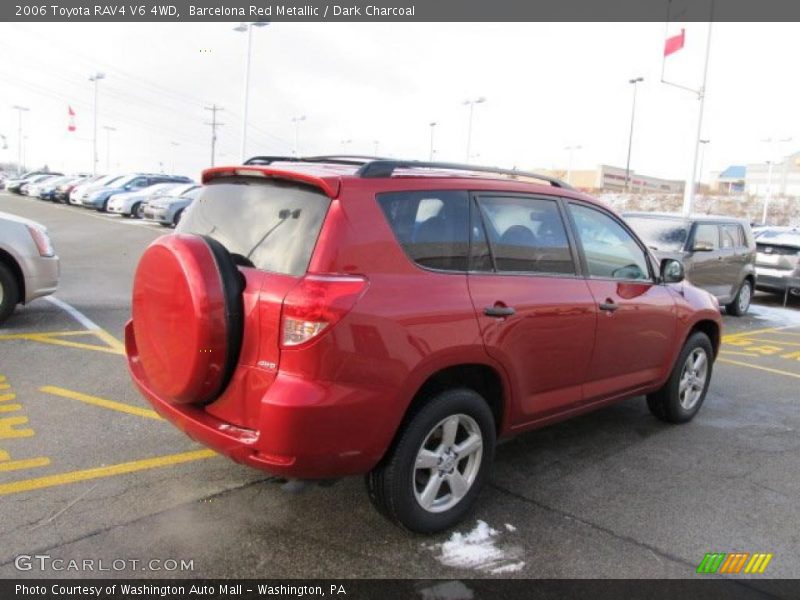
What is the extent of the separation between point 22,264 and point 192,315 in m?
5.25

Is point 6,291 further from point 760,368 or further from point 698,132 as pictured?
point 698,132

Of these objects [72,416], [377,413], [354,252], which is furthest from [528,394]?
[72,416]

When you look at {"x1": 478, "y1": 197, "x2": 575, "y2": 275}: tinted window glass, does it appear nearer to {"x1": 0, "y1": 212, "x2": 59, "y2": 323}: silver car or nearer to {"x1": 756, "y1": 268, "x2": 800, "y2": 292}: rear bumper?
{"x1": 0, "y1": 212, "x2": 59, "y2": 323}: silver car

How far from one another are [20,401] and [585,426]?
432 cm

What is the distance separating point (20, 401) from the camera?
15.9ft

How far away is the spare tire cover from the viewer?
2.87m

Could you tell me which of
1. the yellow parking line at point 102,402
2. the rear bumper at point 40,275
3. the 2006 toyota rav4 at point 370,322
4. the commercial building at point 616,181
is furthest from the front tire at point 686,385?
the commercial building at point 616,181

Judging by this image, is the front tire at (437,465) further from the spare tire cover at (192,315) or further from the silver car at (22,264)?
the silver car at (22,264)

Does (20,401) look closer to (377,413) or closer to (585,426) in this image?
(377,413)

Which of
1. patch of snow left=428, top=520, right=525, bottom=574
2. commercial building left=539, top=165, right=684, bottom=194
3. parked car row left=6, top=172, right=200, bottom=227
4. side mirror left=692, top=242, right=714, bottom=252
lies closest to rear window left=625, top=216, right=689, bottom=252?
side mirror left=692, top=242, right=714, bottom=252

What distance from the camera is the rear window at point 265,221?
115 inches

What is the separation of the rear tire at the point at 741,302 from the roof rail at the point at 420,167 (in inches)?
348

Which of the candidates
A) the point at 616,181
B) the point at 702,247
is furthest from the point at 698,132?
the point at 616,181

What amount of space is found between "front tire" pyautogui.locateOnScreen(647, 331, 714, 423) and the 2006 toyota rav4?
1426 millimetres
